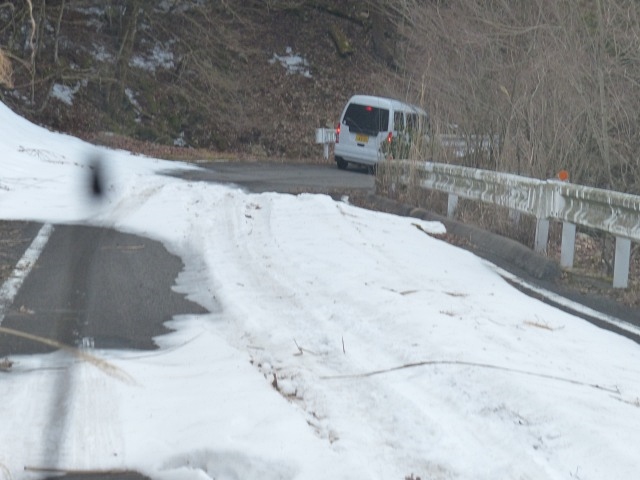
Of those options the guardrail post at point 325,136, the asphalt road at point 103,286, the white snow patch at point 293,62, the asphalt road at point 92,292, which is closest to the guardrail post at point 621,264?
the asphalt road at point 103,286

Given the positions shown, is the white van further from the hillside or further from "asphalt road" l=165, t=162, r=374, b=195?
the hillside

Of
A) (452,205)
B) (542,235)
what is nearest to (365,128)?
(452,205)

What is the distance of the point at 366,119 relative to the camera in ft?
88.9

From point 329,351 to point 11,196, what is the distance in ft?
30.2

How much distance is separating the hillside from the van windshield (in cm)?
207

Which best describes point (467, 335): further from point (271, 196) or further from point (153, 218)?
point (271, 196)

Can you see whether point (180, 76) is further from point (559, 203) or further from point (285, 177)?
point (559, 203)

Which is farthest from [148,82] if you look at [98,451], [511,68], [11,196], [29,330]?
[98,451]

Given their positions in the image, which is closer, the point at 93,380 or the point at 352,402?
the point at 352,402

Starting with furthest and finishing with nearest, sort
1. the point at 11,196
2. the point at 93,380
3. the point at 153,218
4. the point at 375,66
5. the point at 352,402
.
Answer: the point at 375,66 → the point at 11,196 → the point at 153,218 → the point at 93,380 → the point at 352,402

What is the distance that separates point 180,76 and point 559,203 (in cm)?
2377

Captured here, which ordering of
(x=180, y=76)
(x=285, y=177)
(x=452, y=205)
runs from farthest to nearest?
(x=180, y=76), (x=285, y=177), (x=452, y=205)

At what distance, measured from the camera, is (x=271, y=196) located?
16172mm

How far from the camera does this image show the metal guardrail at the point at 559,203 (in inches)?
406
